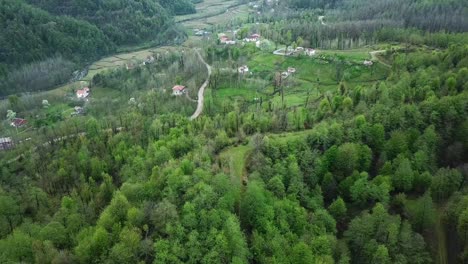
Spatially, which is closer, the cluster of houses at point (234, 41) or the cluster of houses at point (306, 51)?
the cluster of houses at point (306, 51)

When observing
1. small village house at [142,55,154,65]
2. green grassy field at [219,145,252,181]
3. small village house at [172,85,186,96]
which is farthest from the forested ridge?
small village house at [142,55,154,65]

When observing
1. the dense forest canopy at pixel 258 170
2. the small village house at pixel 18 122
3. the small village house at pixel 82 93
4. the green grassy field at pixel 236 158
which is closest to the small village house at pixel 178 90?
the dense forest canopy at pixel 258 170

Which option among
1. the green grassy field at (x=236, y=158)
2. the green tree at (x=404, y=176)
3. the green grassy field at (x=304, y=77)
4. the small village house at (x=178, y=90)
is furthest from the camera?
the small village house at (x=178, y=90)

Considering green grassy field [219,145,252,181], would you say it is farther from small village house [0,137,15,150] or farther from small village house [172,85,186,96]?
small village house [0,137,15,150]

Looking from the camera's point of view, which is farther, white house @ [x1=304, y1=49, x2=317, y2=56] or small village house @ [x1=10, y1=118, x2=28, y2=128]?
white house @ [x1=304, y1=49, x2=317, y2=56]

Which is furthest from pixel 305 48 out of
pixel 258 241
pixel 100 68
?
pixel 258 241

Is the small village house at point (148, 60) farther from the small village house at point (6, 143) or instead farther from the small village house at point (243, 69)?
the small village house at point (6, 143)

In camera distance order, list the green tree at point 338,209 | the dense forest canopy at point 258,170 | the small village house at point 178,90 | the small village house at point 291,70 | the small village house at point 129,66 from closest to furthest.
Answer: the dense forest canopy at point 258,170
the green tree at point 338,209
the small village house at point 178,90
the small village house at point 291,70
the small village house at point 129,66
